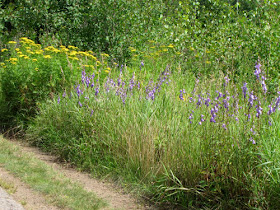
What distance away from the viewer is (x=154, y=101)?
6.31 m

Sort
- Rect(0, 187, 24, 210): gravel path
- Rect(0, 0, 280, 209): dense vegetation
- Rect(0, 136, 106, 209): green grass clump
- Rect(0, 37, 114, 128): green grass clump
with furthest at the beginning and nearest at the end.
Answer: Rect(0, 37, 114, 128): green grass clump
Rect(0, 136, 106, 209): green grass clump
Rect(0, 0, 280, 209): dense vegetation
Rect(0, 187, 24, 210): gravel path

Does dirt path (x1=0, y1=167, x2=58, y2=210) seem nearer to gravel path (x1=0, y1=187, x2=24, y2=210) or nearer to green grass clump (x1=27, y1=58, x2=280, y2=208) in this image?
gravel path (x1=0, y1=187, x2=24, y2=210)

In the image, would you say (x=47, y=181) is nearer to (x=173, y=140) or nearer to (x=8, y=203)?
(x=8, y=203)

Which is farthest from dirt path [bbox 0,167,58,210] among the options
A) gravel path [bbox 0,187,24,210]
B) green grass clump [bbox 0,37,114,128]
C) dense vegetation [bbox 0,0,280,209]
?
green grass clump [bbox 0,37,114,128]

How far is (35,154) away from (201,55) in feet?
16.0

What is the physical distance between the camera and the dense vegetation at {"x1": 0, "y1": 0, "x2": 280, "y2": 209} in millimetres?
4281

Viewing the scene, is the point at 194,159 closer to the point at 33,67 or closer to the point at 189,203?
the point at 189,203

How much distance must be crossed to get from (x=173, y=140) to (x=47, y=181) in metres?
1.81

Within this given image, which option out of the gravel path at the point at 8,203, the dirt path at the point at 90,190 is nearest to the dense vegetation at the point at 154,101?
the dirt path at the point at 90,190

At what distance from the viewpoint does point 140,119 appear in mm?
5777

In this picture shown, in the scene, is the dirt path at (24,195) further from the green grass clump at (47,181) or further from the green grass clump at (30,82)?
the green grass clump at (30,82)

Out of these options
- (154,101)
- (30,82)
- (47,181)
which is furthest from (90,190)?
(30,82)

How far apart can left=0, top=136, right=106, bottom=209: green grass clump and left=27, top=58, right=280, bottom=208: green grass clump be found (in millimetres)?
578

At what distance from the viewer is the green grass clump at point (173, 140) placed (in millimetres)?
4152
